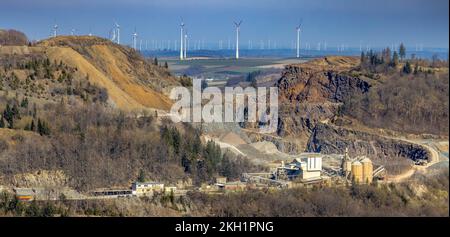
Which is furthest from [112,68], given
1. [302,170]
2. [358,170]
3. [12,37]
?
[358,170]

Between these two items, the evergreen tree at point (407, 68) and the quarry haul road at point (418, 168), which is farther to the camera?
the evergreen tree at point (407, 68)

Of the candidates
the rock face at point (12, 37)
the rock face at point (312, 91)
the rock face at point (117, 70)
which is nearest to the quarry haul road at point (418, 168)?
the rock face at point (312, 91)

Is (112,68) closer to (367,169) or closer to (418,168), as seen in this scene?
(367,169)

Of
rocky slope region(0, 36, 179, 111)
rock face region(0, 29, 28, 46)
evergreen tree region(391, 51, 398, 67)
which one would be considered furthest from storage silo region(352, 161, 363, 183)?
rock face region(0, 29, 28, 46)
